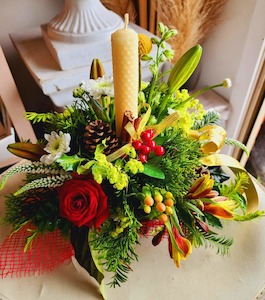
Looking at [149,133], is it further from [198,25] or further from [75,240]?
[198,25]

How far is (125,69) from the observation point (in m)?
0.41

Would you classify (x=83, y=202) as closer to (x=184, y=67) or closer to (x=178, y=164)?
(x=178, y=164)

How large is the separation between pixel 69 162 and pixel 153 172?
123mm

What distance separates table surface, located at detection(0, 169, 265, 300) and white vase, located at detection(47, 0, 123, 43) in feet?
1.87

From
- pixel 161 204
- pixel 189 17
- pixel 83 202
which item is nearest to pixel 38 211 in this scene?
pixel 83 202

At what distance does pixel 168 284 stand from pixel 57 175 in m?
0.27

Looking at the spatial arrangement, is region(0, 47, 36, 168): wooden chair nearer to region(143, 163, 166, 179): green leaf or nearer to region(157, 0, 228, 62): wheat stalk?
region(157, 0, 228, 62): wheat stalk

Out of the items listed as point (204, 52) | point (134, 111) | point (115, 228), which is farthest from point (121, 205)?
point (204, 52)

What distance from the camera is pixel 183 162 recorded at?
18.8 inches

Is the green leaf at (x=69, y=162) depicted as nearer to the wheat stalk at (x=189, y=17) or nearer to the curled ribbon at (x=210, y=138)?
the curled ribbon at (x=210, y=138)

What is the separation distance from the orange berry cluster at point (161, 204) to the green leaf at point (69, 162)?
0.11 m

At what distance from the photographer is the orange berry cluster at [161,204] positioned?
0.43 metres

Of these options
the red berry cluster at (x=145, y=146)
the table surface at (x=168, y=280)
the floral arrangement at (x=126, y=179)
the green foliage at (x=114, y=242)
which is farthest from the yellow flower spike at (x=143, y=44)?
the table surface at (x=168, y=280)

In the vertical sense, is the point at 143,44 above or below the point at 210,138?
above
